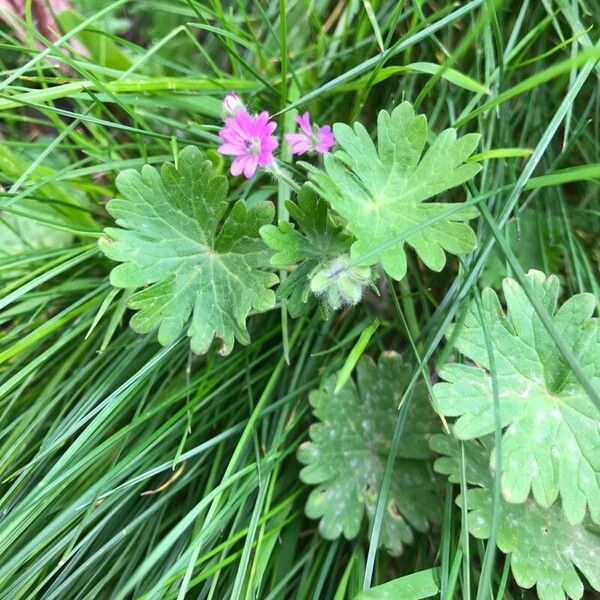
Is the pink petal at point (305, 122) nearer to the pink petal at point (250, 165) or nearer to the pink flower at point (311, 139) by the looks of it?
the pink flower at point (311, 139)

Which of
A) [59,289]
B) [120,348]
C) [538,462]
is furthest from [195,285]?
[538,462]

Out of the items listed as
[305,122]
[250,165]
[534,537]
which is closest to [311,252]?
[250,165]

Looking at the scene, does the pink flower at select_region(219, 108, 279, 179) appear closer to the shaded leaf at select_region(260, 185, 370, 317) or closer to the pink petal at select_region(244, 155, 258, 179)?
the pink petal at select_region(244, 155, 258, 179)

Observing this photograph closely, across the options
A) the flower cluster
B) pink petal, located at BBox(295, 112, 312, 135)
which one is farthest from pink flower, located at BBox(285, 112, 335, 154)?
the flower cluster

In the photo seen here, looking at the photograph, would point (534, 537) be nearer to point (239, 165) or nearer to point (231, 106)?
point (239, 165)

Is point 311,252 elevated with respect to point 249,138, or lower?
lower
